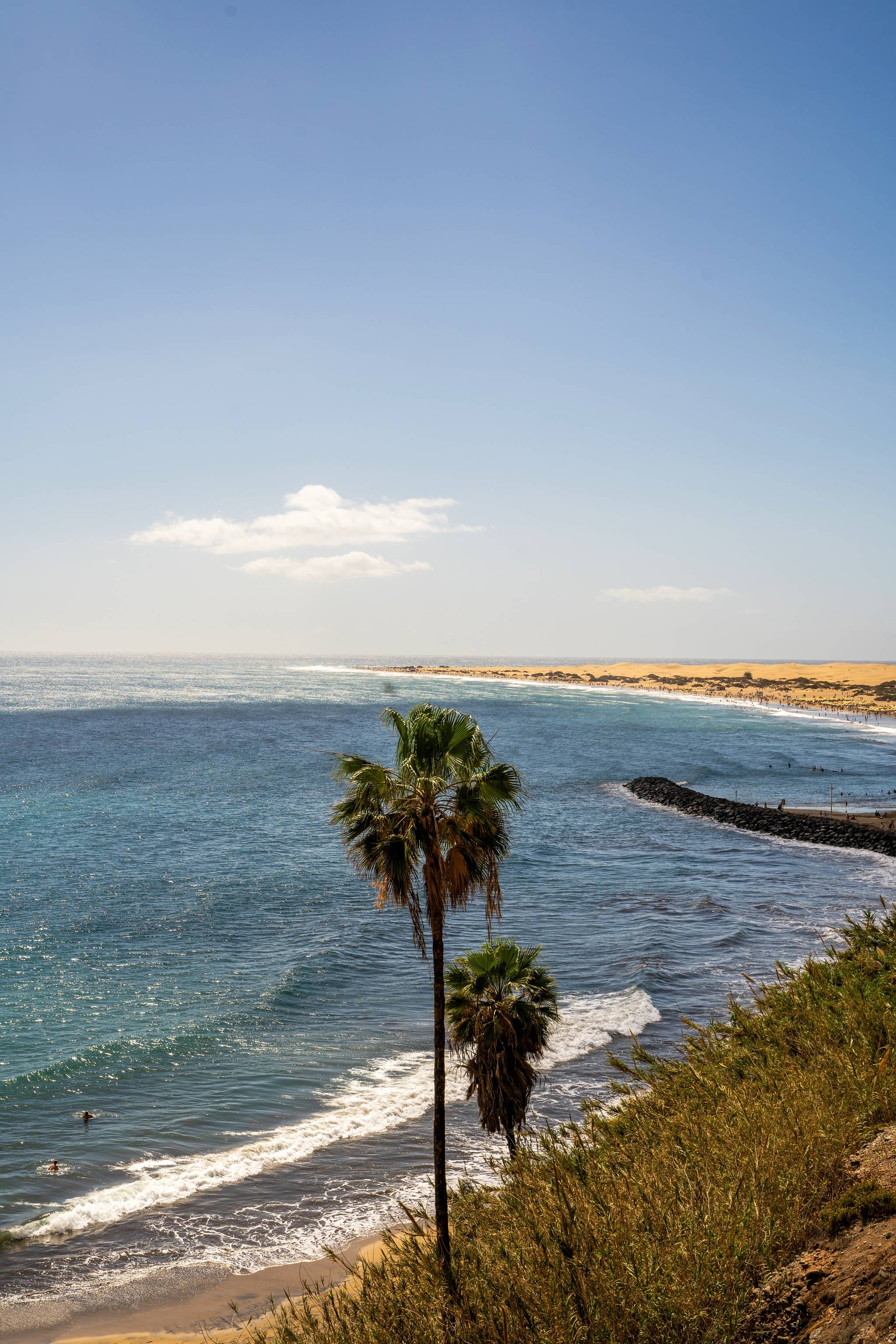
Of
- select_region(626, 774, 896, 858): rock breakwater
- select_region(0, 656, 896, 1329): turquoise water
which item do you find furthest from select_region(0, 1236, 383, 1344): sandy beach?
select_region(626, 774, 896, 858): rock breakwater

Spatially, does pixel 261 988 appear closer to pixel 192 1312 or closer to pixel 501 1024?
pixel 192 1312

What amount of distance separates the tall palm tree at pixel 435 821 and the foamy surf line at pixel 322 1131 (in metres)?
9.58

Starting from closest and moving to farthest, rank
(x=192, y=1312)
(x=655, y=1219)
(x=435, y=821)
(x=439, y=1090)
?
1. (x=655, y=1219)
2. (x=439, y=1090)
3. (x=435, y=821)
4. (x=192, y=1312)

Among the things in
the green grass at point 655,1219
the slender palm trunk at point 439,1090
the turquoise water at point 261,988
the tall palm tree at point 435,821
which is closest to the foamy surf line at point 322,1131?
the turquoise water at point 261,988

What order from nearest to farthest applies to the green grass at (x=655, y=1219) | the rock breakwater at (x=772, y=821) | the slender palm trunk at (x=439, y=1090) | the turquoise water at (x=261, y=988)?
the green grass at (x=655, y=1219) → the slender palm trunk at (x=439, y=1090) → the turquoise water at (x=261, y=988) → the rock breakwater at (x=772, y=821)

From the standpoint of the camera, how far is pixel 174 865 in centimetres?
5375

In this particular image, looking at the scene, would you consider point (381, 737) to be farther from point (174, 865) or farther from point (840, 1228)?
point (840, 1228)

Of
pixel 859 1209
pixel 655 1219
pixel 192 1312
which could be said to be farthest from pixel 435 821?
pixel 192 1312

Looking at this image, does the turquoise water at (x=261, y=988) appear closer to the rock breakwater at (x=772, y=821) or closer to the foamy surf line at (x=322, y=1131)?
the foamy surf line at (x=322, y=1131)

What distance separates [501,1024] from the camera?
18.5 metres

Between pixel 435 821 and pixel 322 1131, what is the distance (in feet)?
47.9

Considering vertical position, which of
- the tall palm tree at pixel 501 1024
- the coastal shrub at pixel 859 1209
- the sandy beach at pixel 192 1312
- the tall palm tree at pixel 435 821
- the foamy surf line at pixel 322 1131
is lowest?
the foamy surf line at pixel 322 1131

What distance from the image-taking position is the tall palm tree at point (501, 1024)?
1861 cm

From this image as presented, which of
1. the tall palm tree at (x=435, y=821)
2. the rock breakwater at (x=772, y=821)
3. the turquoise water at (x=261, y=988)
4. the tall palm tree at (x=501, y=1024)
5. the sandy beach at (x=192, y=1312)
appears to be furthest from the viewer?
the rock breakwater at (x=772, y=821)
